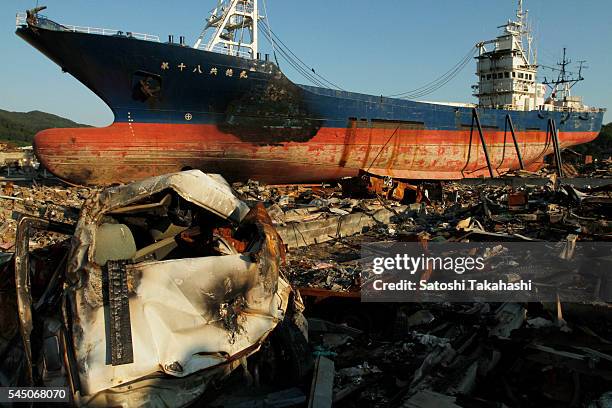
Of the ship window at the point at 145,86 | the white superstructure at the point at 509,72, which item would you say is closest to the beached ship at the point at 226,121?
the ship window at the point at 145,86

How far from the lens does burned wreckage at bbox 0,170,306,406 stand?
2543 mm

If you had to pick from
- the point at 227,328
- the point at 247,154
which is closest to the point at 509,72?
the point at 247,154

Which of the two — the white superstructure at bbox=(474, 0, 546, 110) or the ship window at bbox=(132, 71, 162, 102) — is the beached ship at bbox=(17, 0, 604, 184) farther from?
the white superstructure at bbox=(474, 0, 546, 110)

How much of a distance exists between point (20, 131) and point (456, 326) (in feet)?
325

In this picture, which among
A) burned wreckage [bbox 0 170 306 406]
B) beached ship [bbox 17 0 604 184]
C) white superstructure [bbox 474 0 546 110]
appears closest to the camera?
burned wreckage [bbox 0 170 306 406]

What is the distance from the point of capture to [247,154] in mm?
15086

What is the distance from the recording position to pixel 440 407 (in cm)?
290

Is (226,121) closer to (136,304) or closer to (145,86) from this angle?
(145,86)

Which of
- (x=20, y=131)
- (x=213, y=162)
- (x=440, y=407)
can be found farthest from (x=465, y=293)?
(x=20, y=131)

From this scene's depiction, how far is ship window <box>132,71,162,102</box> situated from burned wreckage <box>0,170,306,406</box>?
11029 millimetres

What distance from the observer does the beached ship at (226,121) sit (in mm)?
13344

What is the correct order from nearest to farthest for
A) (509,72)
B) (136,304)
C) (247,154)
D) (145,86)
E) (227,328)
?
1. (136,304)
2. (227,328)
3. (145,86)
4. (247,154)
5. (509,72)

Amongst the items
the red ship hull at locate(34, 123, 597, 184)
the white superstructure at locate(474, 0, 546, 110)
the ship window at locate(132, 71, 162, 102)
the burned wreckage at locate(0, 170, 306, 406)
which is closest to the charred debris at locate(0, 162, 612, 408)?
the burned wreckage at locate(0, 170, 306, 406)

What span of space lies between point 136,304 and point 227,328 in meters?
0.65
